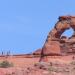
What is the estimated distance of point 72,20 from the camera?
67.6 meters

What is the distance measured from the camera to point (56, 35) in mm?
68312

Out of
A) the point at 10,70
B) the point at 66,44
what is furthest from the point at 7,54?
the point at 10,70

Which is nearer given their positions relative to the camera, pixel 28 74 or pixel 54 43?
pixel 28 74

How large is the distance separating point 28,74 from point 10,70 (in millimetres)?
3280

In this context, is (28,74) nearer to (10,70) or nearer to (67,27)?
(10,70)

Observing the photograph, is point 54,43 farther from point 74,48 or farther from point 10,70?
point 10,70

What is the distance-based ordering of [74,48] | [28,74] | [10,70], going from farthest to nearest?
[74,48] → [10,70] → [28,74]

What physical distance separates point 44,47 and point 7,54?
17.3 feet

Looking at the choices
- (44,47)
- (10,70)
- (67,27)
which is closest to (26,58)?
(44,47)

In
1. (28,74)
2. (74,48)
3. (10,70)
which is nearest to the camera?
(28,74)

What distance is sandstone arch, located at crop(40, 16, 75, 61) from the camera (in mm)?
66438

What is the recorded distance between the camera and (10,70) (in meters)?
40.6

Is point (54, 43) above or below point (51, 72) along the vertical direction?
above

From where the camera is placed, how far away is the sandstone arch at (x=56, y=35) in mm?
66438
